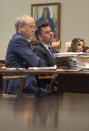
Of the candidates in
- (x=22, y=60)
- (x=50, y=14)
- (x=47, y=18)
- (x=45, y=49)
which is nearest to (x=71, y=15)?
(x=50, y=14)

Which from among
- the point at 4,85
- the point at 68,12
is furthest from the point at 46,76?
the point at 68,12

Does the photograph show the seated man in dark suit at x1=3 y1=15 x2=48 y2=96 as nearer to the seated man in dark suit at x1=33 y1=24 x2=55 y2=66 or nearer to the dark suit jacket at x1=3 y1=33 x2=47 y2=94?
the dark suit jacket at x1=3 y1=33 x2=47 y2=94

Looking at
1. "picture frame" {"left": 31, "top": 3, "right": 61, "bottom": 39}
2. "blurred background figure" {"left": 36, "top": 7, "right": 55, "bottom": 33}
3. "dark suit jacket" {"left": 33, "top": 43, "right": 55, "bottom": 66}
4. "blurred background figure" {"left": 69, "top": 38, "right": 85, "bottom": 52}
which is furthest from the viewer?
"blurred background figure" {"left": 36, "top": 7, "right": 55, "bottom": 33}

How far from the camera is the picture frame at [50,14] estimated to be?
8.29 m

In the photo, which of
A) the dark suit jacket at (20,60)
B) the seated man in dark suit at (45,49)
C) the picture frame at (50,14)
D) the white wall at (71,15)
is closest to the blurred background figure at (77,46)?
the seated man in dark suit at (45,49)

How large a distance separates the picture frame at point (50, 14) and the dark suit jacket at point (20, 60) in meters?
4.58

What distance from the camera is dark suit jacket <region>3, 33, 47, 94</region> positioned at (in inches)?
140

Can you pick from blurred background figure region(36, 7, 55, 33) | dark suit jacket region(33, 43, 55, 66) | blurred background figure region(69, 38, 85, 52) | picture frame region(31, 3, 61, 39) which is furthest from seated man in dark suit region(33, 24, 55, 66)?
blurred background figure region(36, 7, 55, 33)

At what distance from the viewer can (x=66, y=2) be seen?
8234mm

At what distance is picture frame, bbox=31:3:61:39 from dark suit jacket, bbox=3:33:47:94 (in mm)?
4578

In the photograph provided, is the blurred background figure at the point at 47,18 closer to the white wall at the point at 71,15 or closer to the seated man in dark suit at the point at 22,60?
the white wall at the point at 71,15

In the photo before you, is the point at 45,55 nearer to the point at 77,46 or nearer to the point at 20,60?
the point at 20,60

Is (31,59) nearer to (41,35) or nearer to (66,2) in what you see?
(41,35)

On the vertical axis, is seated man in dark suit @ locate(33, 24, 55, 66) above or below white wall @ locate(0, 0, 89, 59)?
below
